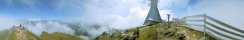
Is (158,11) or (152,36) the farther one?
(158,11)

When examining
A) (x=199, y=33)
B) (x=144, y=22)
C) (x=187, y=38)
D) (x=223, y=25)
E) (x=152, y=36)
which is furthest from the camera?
Answer: (x=144, y=22)

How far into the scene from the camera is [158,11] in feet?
248

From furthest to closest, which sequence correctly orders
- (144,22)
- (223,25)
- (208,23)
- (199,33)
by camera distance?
(144,22) < (199,33) < (208,23) < (223,25)

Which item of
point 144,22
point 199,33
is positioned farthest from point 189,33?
point 144,22

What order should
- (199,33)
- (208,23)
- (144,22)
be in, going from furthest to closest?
(144,22) < (199,33) < (208,23)

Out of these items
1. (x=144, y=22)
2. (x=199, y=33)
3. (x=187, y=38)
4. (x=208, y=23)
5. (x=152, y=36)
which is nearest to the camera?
(x=208, y=23)

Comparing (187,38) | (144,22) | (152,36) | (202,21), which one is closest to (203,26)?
(202,21)

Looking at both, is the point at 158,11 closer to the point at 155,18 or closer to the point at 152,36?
the point at 155,18

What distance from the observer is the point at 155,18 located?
7388cm

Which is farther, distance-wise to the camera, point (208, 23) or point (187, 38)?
point (187, 38)

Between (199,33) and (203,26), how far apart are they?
19.2 feet

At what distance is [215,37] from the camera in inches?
1052

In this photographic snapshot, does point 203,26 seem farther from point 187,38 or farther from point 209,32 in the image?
point 187,38

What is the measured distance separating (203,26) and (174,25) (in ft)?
53.9
